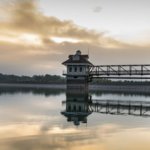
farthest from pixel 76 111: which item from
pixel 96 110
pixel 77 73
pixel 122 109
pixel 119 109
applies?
pixel 77 73

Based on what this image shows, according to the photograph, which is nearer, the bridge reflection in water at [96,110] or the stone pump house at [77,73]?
the bridge reflection in water at [96,110]

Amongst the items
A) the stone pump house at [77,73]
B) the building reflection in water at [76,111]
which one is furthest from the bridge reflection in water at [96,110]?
the stone pump house at [77,73]

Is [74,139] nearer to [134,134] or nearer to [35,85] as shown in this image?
[134,134]

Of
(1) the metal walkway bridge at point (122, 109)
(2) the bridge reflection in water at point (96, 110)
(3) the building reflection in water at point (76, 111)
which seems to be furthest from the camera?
(1) the metal walkway bridge at point (122, 109)

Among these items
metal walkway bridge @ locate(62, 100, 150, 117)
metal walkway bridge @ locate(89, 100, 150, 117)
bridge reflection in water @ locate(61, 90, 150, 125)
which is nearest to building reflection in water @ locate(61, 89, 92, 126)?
bridge reflection in water @ locate(61, 90, 150, 125)

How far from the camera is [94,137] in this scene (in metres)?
11.7

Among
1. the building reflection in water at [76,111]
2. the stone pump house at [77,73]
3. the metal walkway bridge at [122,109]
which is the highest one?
the stone pump house at [77,73]

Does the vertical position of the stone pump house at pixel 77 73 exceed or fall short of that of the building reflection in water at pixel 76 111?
it exceeds it

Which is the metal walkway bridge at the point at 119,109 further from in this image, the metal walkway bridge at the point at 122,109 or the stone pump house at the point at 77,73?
the stone pump house at the point at 77,73

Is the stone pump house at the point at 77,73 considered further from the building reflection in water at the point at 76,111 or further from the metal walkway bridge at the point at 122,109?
the metal walkway bridge at the point at 122,109

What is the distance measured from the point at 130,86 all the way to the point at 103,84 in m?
11.7

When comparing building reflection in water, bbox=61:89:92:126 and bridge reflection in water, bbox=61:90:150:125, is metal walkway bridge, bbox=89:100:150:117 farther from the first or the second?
building reflection in water, bbox=61:89:92:126

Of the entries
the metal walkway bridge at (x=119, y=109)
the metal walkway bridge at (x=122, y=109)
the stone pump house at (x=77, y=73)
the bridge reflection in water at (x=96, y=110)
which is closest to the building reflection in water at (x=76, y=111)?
the bridge reflection in water at (x=96, y=110)

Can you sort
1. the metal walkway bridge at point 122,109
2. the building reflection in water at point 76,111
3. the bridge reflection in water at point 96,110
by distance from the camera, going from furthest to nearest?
→ the metal walkway bridge at point 122,109, the bridge reflection in water at point 96,110, the building reflection in water at point 76,111
